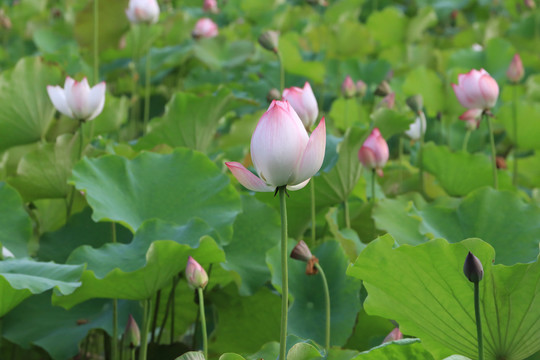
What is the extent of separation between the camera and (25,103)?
1.34 meters

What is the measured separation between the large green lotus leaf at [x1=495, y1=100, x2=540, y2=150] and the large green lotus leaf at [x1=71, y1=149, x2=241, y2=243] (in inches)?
29.7

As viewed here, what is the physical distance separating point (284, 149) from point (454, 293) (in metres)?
0.23

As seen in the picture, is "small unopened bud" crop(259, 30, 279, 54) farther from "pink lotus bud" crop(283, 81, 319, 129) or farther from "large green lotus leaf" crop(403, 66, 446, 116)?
"large green lotus leaf" crop(403, 66, 446, 116)

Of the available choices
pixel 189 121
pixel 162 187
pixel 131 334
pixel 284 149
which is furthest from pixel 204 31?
pixel 284 149

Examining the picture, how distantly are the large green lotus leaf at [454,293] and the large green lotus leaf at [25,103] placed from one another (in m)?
0.87

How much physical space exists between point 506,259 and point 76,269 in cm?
56

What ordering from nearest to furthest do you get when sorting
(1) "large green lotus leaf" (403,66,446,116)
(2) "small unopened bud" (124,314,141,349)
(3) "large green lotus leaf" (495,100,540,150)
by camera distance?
(2) "small unopened bud" (124,314,141,349)
(3) "large green lotus leaf" (495,100,540,150)
(1) "large green lotus leaf" (403,66,446,116)

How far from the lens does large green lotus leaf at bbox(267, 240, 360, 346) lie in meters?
0.94

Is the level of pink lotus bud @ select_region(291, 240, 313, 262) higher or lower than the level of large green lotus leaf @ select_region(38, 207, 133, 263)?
higher

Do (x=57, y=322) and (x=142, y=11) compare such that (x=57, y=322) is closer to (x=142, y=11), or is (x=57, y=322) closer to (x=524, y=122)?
(x=142, y=11)

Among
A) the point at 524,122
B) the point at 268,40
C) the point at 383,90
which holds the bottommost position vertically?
the point at 524,122

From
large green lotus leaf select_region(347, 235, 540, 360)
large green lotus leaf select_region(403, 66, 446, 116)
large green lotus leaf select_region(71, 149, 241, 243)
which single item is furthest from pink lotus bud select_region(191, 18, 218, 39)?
large green lotus leaf select_region(347, 235, 540, 360)

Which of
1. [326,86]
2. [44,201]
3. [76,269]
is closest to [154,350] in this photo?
[76,269]

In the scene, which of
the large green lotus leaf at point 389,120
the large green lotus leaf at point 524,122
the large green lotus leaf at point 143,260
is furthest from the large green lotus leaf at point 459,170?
the large green lotus leaf at point 143,260
